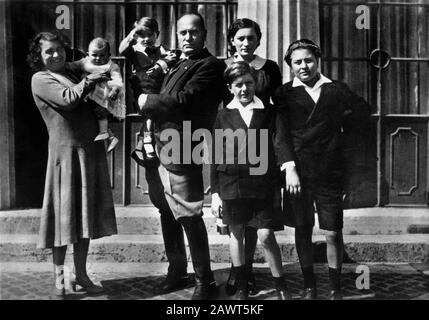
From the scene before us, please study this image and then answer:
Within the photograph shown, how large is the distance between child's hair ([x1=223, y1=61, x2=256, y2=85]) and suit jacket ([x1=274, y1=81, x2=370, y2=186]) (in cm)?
33

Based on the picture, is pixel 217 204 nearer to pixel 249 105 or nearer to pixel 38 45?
pixel 249 105

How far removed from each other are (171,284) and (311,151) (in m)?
1.63

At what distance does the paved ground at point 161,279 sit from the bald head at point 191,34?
2.00 meters

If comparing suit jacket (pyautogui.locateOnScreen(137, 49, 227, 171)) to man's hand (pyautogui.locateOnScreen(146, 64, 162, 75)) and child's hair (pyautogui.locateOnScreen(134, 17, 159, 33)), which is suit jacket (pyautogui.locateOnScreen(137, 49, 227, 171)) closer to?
man's hand (pyautogui.locateOnScreen(146, 64, 162, 75))

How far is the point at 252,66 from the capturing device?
400 cm

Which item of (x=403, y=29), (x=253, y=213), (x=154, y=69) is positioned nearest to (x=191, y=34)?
(x=154, y=69)

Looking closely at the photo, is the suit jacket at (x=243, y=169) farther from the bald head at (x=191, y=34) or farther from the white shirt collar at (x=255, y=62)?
the bald head at (x=191, y=34)

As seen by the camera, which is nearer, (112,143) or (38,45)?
(38,45)

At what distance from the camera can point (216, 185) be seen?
13.0ft

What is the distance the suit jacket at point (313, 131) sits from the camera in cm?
386

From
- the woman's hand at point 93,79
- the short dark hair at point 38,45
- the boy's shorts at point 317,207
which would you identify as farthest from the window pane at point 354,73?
the short dark hair at point 38,45

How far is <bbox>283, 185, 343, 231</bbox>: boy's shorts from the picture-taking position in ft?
12.6

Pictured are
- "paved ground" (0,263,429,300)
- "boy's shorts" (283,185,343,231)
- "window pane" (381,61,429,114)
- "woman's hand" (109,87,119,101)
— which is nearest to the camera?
"boy's shorts" (283,185,343,231)

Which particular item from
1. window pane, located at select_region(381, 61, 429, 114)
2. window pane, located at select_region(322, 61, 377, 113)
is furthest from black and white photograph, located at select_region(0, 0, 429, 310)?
window pane, located at select_region(381, 61, 429, 114)
